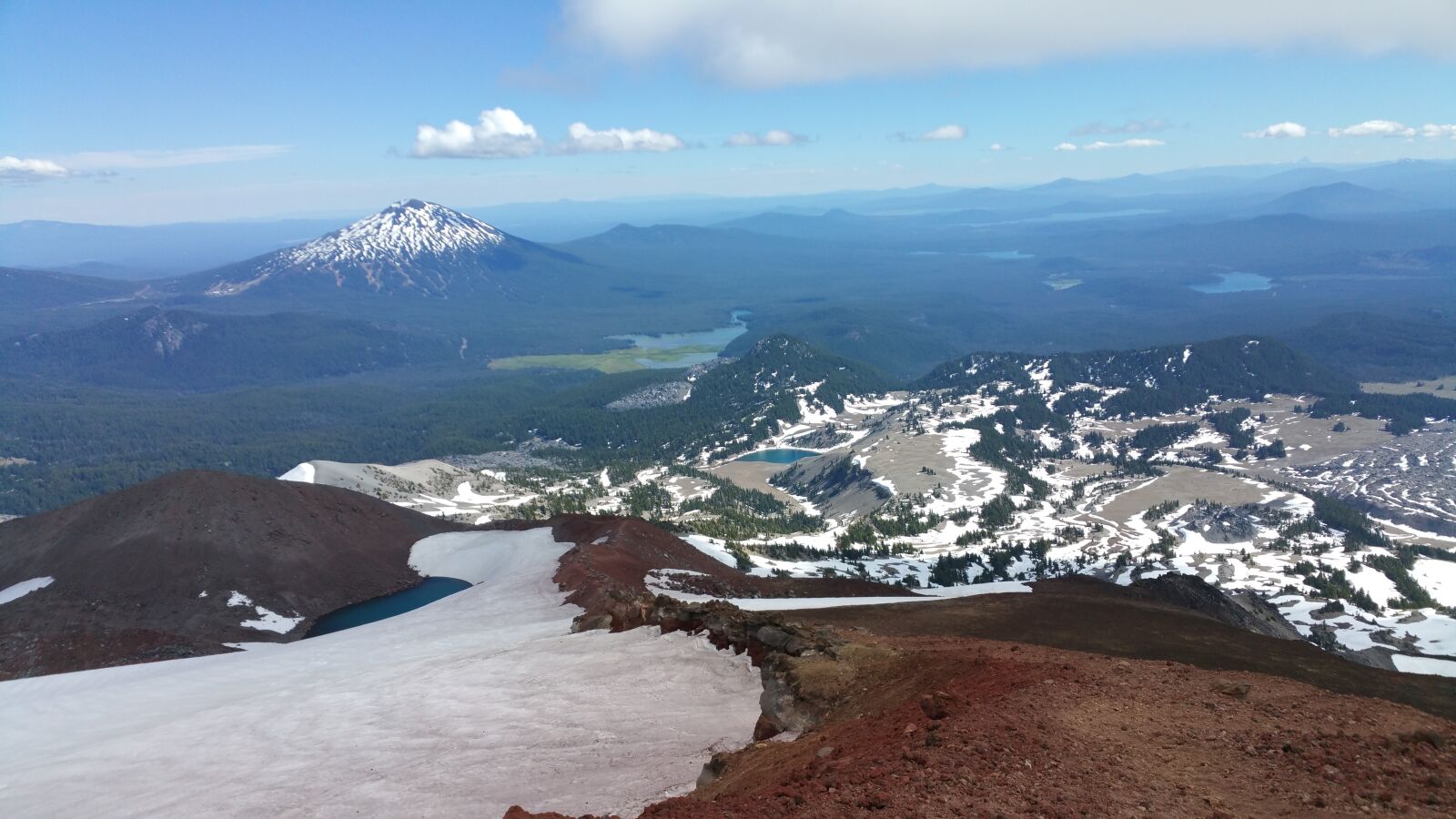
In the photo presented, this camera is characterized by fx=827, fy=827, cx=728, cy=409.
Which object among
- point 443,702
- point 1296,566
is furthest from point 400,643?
point 1296,566

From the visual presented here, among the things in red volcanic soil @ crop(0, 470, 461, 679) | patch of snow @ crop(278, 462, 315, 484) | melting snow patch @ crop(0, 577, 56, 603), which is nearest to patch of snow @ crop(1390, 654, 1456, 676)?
red volcanic soil @ crop(0, 470, 461, 679)

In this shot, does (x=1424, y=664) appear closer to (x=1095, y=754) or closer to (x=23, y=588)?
(x=1095, y=754)

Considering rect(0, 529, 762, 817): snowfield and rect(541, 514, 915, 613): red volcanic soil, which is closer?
rect(0, 529, 762, 817): snowfield

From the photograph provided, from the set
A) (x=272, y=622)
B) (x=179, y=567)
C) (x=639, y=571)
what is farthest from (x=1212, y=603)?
(x=179, y=567)

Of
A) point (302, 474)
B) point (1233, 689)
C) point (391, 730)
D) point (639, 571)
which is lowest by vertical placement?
point (302, 474)

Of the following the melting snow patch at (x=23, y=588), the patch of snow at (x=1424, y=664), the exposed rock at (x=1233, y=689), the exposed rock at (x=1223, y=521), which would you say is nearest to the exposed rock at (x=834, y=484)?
the exposed rock at (x=1223, y=521)

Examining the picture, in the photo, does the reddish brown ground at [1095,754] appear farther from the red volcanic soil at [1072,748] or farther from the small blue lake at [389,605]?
the small blue lake at [389,605]

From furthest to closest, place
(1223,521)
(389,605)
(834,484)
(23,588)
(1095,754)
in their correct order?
(834,484) → (1223,521) → (389,605) → (23,588) → (1095,754)

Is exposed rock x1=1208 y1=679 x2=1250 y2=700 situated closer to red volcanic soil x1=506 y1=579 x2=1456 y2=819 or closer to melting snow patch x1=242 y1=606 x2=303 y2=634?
red volcanic soil x1=506 y1=579 x2=1456 y2=819
